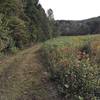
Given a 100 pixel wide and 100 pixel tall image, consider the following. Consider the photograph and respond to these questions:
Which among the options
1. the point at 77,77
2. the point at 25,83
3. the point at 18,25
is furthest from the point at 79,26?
the point at 77,77

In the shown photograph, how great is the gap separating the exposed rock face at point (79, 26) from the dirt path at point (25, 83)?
27657mm

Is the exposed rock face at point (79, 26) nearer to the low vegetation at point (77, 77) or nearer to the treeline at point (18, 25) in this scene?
the treeline at point (18, 25)

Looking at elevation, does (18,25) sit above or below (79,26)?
above

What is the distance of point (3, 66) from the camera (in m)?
12.2

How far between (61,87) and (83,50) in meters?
3.58

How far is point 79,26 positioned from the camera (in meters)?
46.2

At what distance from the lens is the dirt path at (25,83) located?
341 inches

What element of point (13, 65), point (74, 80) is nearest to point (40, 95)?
point (74, 80)

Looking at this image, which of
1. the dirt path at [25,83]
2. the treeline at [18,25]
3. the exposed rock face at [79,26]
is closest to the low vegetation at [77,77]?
the dirt path at [25,83]

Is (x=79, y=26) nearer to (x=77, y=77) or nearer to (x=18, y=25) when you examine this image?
(x=18, y=25)

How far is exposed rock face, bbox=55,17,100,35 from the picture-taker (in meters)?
41.5

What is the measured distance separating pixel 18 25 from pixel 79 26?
2430cm

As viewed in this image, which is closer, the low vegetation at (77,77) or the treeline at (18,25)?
the low vegetation at (77,77)

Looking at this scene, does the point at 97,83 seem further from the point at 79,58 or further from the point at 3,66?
the point at 3,66
